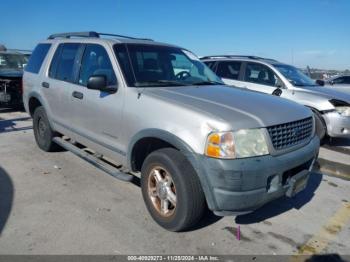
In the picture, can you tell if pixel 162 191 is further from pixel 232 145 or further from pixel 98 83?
pixel 98 83

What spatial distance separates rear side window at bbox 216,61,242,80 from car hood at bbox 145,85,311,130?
171 inches

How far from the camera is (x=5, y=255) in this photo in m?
2.87

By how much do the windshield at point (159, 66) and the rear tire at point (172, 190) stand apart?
39.4 inches

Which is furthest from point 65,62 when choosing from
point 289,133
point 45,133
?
point 289,133

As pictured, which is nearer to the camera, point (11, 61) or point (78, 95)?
point (78, 95)

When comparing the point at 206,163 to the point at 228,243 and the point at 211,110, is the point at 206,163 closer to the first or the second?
the point at 211,110

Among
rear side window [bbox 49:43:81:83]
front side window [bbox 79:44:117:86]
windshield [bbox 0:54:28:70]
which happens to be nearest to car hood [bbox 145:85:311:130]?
front side window [bbox 79:44:117:86]

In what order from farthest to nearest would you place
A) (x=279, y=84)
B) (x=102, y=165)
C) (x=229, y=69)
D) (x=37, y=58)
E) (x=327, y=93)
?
(x=229, y=69) < (x=279, y=84) < (x=327, y=93) < (x=37, y=58) < (x=102, y=165)

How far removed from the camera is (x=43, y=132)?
18.7 ft

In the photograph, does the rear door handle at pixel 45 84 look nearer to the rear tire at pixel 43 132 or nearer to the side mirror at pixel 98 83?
→ the rear tire at pixel 43 132

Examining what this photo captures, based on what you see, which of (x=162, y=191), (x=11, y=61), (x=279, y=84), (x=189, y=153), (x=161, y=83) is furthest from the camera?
(x=11, y=61)

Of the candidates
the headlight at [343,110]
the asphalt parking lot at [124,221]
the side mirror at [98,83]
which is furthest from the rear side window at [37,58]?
the headlight at [343,110]

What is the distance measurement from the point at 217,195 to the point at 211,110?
0.76 meters

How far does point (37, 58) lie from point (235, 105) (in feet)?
13.3
